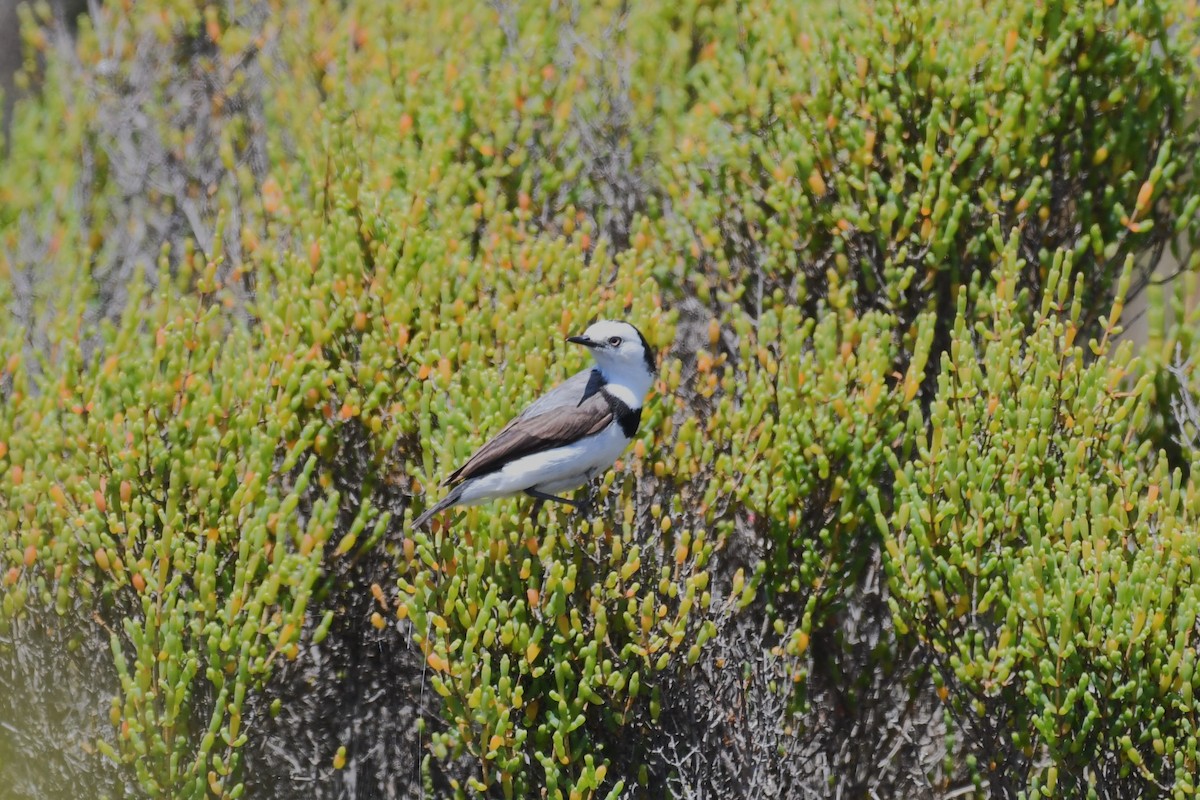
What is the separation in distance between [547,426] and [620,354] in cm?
58

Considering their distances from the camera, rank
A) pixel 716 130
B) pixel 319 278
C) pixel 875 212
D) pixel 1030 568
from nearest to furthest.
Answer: pixel 1030 568 < pixel 319 278 < pixel 875 212 < pixel 716 130

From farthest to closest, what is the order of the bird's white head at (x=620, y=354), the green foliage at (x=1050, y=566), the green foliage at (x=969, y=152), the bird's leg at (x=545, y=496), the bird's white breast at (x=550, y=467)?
1. the green foliage at (x=969, y=152)
2. the bird's white head at (x=620, y=354)
3. the bird's leg at (x=545, y=496)
4. the bird's white breast at (x=550, y=467)
5. the green foliage at (x=1050, y=566)

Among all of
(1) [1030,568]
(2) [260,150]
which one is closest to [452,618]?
(1) [1030,568]

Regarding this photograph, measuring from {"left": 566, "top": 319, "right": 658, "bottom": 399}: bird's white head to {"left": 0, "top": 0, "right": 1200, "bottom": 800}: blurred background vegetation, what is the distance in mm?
364

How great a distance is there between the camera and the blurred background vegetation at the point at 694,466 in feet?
19.0

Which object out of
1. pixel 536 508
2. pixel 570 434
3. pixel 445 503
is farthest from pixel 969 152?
pixel 445 503

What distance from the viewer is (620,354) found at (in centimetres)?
620

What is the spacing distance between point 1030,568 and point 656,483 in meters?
1.97

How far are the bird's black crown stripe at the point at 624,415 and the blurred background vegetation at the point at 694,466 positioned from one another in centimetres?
35

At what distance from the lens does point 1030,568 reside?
218 inches

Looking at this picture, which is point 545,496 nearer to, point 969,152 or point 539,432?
point 539,432

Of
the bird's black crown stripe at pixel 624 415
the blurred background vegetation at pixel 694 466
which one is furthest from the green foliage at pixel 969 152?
the bird's black crown stripe at pixel 624 415

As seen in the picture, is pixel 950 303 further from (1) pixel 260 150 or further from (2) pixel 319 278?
(1) pixel 260 150

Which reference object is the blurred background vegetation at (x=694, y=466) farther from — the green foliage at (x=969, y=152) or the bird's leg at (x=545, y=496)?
the bird's leg at (x=545, y=496)
